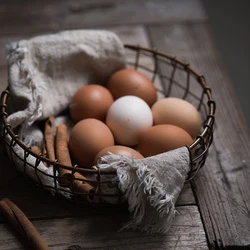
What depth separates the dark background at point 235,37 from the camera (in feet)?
4.75

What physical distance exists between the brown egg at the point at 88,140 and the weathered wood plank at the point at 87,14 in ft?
1.53

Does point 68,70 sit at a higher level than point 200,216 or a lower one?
higher

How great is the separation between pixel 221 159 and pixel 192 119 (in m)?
0.10

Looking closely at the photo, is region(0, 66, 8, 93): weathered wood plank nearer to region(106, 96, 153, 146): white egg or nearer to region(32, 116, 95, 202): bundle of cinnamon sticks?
region(32, 116, 95, 202): bundle of cinnamon sticks

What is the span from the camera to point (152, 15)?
3.99 feet

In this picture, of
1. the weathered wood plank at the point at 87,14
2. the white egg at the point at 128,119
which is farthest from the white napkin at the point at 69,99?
the weathered wood plank at the point at 87,14

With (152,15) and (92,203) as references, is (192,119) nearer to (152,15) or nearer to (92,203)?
(92,203)

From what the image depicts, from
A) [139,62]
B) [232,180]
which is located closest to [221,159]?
[232,180]

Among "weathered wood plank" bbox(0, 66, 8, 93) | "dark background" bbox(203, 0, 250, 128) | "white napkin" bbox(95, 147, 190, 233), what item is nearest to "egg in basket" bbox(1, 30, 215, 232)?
"white napkin" bbox(95, 147, 190, 233)

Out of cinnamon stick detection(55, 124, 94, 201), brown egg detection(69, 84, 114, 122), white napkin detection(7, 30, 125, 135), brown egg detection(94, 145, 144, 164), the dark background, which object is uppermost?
white napkin detection(7, 30, 125, 135)

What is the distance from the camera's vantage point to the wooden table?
709 millimetres

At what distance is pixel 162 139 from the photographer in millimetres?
751

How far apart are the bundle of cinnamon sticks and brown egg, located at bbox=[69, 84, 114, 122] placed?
40 millimetres

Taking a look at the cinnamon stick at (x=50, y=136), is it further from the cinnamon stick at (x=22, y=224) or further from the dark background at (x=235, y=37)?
the dark background at (x=235, y=37)
